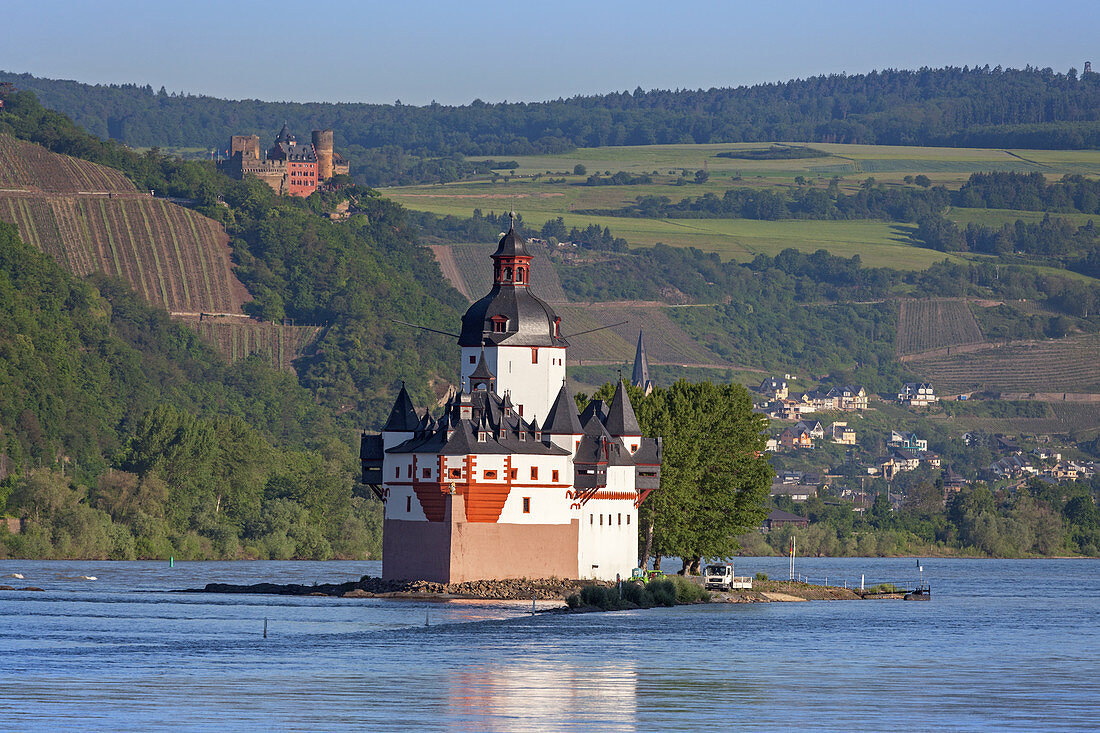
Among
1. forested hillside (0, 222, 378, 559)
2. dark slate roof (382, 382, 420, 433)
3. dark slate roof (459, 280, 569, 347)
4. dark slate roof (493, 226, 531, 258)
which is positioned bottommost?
forested hillside (0, 222, 378, 559)

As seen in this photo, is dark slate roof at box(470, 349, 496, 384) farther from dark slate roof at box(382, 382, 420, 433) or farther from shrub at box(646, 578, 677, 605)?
shrub at box(646, 578, 677, 605)

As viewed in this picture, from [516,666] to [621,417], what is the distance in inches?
1729

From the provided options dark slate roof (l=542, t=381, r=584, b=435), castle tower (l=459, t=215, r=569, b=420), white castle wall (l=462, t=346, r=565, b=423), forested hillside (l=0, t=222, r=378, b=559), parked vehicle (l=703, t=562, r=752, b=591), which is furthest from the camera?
forested hillside (l=0, t=222, r=378, b=559)

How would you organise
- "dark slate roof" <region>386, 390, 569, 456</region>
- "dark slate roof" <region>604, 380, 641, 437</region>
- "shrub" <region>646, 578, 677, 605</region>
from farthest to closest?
"dark slate roof" <region>604, 380, 641, 437</region> < "shrub" <region>646, 578, 677, 605</region> < "dark slate roof" <region>386, 390, 569, 456</region>

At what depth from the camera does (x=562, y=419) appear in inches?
4225

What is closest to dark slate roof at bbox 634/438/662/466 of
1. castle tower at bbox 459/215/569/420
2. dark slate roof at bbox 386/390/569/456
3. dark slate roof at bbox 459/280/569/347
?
castle tower at bbox 459/215/569/420

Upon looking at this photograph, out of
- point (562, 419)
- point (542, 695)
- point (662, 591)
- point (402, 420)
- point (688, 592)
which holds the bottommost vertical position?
point (542, 695)

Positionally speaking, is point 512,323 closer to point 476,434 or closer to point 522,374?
point 522,374

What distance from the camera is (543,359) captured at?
114m

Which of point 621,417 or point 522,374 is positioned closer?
point 621,417

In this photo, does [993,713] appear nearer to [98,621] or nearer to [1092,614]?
[98,621]

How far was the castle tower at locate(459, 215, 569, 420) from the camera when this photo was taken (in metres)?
113

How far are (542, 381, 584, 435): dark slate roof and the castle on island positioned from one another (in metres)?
0.08

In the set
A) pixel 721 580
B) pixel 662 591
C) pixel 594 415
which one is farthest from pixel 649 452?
pixel 721 580
